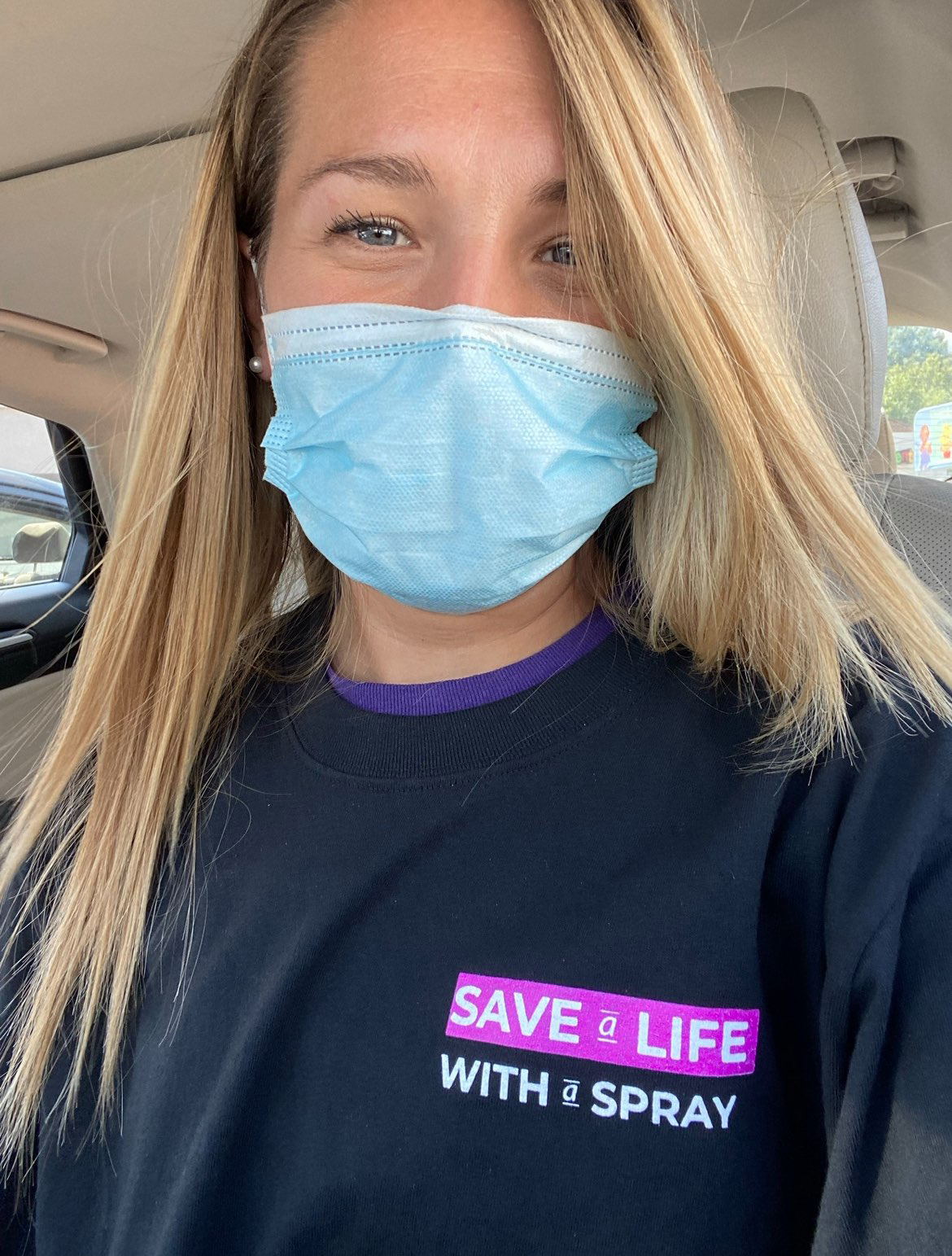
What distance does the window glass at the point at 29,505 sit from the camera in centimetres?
293

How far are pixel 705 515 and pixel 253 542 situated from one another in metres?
0.63

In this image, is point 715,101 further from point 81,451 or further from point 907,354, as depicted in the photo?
point 81,451

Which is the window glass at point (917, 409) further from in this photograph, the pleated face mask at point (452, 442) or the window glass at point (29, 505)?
the window glass at point (29, 505)

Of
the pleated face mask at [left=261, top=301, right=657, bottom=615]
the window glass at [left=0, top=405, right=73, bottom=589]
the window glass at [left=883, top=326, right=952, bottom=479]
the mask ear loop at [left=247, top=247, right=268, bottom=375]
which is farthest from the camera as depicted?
the window glass at [left=0, top=405, right=73, bottom=589]

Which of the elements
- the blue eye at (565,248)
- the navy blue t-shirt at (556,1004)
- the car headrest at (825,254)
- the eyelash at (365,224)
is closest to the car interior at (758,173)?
the car headrest at (825,254)

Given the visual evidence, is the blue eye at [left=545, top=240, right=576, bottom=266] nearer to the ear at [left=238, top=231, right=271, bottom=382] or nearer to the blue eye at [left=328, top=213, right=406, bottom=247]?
the blue eye at [left=328, top=213, right=406, bottom=247]

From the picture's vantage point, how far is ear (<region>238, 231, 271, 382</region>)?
1.16 meters

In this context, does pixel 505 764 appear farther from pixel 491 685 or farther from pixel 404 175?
pixel 404 175

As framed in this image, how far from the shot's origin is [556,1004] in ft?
2.60

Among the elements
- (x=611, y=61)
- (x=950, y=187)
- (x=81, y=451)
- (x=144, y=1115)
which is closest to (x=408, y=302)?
(x=611, y=61)

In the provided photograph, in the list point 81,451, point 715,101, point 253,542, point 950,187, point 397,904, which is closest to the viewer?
point 397,904

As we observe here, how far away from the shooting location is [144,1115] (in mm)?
929

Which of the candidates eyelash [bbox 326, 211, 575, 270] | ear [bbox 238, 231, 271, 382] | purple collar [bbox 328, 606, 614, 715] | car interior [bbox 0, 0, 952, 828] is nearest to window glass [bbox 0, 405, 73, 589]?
car interior [bbox 0, 0, 952, 828]

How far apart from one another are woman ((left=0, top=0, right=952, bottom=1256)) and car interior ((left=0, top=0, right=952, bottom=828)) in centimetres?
21
